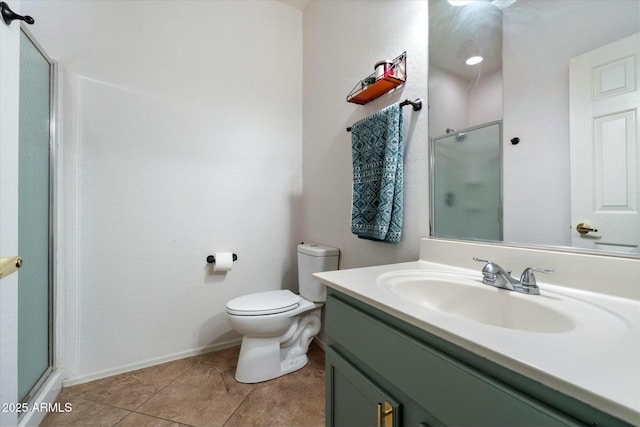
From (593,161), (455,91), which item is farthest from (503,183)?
(455,91)

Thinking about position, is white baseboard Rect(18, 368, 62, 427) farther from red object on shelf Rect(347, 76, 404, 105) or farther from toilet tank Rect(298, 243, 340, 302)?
red object on shelf Rect(347, 76, 404, 105)

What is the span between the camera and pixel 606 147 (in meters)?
0.67

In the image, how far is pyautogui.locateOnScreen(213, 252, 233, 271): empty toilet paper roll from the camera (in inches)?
67.9

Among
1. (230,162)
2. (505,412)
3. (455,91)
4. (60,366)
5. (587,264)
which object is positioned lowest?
(60,366)

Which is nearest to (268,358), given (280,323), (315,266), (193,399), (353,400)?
(280,323)

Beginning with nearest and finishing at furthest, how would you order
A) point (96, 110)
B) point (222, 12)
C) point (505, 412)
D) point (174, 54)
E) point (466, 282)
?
point (505, 412), point (466, 282), point (96, 110), point (174, 54), point (222, 12)

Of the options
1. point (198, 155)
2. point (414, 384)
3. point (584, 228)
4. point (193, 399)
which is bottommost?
point (193, 399)

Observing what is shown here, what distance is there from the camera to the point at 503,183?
2.88 feet

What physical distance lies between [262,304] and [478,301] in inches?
43.1

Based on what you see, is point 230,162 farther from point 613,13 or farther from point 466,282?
point 613,13

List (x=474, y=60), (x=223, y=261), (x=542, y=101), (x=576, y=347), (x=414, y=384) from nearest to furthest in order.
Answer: (x=576, y=347)
(x=414, y=384)
(x=542, y=101)
(x=474, y=60)
(x=223, y=261)

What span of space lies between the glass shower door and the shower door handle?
1.18 feet

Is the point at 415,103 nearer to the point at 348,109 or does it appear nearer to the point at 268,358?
the point at 348,109

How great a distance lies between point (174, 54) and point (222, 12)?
48 cm
